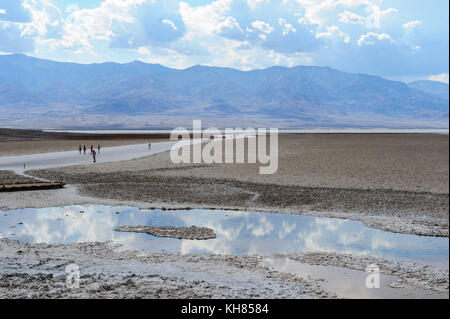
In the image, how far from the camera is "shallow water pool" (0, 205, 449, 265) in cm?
1440

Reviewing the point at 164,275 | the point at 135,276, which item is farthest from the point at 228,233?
the point at 135,276

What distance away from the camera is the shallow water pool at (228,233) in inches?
567

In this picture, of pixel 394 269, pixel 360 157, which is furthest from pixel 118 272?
pixel 360 157

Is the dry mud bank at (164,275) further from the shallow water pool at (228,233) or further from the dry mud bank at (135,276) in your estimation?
the shallow water pool at (228,233)

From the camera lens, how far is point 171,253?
1395 cm

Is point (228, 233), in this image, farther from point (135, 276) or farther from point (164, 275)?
point (135, 276)

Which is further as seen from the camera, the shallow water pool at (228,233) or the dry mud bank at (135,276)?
the shallow water pool at (228,233)

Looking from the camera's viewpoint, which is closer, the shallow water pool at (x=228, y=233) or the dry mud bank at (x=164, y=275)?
the dry mud bank at (x=164, y=275)

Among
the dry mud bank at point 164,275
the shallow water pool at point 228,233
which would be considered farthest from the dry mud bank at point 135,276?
the shallow water pool at point 228,233

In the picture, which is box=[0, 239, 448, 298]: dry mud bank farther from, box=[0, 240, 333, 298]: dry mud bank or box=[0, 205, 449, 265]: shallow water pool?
box=[0, 205, 449, 265]: shallow water pool

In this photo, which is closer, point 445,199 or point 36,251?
point 36,251

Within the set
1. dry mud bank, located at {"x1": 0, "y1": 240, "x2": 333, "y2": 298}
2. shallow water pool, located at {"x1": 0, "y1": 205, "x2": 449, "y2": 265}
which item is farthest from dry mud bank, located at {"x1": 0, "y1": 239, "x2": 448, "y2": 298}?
shallow water pool, located at {"x1": 0, "y1": 205, "x2": 449, "y2": 265}
